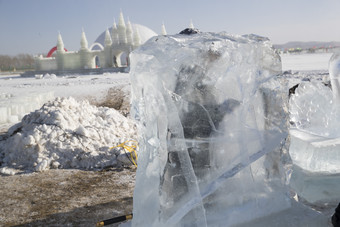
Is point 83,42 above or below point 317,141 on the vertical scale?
above

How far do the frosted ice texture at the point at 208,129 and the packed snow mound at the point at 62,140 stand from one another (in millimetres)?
3407

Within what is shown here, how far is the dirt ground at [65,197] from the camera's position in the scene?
339 centimetres

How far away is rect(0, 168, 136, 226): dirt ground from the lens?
339 centimetres

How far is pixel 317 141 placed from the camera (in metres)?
3.48

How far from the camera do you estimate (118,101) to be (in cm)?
1124

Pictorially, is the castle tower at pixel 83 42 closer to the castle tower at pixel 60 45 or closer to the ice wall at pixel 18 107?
the castle tower at pixel 60 45

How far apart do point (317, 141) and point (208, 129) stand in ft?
6.47

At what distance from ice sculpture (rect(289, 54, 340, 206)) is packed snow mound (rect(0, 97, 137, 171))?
2948 millimetres

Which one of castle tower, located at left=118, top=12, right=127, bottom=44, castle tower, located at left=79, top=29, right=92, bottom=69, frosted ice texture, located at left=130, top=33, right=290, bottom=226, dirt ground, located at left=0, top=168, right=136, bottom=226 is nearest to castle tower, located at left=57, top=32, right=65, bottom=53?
castle tower, located at left=79, top=29, right=92, bottom=69

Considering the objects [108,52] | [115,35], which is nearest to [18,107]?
[108,52]

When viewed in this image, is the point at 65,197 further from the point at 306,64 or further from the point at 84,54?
the point at 84,54

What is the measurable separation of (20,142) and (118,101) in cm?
582

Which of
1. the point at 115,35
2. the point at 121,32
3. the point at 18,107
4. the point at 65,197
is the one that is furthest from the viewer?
the point at 115,35

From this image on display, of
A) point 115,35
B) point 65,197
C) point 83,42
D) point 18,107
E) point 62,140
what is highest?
point 115,35
